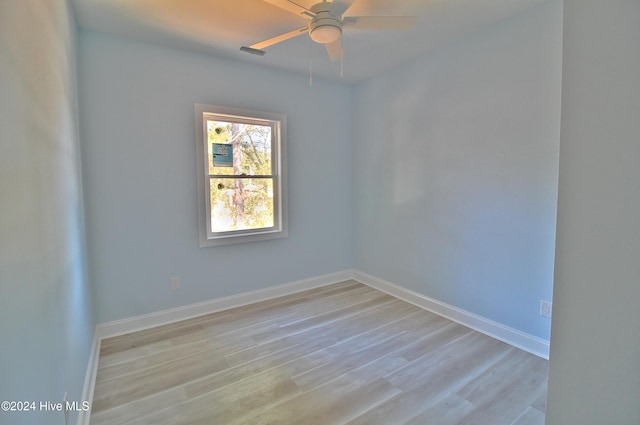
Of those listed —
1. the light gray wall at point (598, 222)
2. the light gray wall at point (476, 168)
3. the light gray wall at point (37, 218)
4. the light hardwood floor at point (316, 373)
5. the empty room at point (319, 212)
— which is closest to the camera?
the light gray wall at point (598, 222)

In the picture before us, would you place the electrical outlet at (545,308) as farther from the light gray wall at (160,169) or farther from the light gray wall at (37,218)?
the light gray wall at (37,218)

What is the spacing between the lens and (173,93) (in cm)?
288

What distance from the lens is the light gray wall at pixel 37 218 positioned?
89cm

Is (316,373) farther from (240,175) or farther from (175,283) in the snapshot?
(240,175)

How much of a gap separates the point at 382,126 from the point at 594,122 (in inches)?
122

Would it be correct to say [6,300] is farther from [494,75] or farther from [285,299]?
[494,75]

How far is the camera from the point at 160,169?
2867 mm

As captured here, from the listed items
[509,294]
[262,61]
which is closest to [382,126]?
[262,61]

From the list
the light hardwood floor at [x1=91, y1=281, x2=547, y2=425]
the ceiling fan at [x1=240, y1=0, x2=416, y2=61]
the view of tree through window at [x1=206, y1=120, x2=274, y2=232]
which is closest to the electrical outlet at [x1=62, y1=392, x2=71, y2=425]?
the light hardwood floor at [x1=91, y1=281, x2=547, y2=425]

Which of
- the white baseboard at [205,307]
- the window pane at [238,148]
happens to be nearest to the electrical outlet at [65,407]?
the white baseboard at [205,307]

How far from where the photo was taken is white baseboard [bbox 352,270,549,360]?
2414 mm

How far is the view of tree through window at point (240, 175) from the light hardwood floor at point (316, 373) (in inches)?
41.4

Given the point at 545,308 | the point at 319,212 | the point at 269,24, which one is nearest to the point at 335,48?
the point at 269,24

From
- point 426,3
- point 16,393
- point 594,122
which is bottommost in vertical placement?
point 16,393
